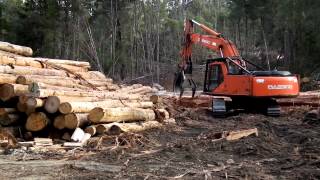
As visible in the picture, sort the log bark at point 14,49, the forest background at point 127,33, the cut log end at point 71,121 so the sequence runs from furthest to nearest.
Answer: the forest background at point 127,33
the log bark at point 14,49
the cut log end at point 71,121

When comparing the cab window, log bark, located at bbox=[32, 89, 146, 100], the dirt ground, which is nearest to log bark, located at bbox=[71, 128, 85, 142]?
the dirt ground

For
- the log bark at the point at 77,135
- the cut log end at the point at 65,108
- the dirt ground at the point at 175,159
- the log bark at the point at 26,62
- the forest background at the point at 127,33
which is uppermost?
the forest background at the point at 127,33

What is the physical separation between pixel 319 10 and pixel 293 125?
72.6 ft

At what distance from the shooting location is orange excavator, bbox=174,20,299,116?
56.4 feet

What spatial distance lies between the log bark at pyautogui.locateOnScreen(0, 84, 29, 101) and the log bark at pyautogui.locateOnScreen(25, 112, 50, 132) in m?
0.73

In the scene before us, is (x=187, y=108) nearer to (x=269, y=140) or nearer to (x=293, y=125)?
(x=293, y=125)

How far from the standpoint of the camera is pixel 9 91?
1212 centimetres

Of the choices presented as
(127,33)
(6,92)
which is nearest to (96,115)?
(6,92)

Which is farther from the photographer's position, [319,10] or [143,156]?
[319,10]

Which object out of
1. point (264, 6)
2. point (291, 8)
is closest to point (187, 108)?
point (291, 8)

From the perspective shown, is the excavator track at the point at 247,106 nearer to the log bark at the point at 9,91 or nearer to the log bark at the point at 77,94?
the log bark at the point at 77,94

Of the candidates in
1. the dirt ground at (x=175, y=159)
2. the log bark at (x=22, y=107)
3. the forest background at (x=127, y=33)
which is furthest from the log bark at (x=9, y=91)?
the forest background at (x=127, y=33)

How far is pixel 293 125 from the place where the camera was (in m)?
15.1

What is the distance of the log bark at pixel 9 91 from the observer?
478 inches
